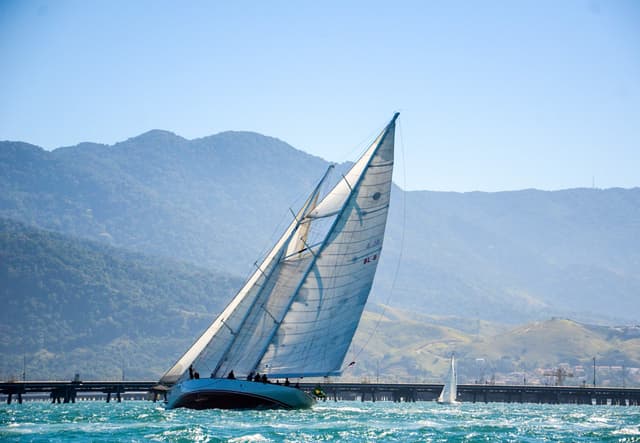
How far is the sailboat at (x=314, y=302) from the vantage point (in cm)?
7019

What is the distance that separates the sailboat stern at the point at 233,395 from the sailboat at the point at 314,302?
7 cm

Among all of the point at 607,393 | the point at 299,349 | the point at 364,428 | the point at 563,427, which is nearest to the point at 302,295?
the point at 299,349

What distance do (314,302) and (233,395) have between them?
9438mm

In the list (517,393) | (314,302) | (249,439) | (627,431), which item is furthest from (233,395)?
(517,393)

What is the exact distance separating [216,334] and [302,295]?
13.7 metres

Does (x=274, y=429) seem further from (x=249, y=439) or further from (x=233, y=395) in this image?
(x=233, y=395)

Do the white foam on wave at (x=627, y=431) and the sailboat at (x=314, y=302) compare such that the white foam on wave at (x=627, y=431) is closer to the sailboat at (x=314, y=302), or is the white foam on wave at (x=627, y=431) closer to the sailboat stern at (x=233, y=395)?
the sailboat at (x=314, y=302)

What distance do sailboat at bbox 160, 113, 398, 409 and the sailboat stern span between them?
66mm

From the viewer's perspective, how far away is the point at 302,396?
80.9 m

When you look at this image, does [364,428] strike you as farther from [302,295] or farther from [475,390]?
[475,390]

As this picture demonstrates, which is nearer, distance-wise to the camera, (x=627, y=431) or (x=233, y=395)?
(x=627, y=431)

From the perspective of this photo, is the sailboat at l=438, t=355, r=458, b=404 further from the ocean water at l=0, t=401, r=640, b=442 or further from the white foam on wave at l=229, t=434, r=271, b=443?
the white foam on wave at l=229, t=434, r=271, b=443

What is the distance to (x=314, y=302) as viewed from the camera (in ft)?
231

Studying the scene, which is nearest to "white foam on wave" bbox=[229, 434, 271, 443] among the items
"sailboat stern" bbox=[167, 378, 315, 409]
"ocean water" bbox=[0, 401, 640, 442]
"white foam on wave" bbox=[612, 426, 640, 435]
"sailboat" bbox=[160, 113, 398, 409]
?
"ocean water" bbox=[0, 401, 640, 442]
